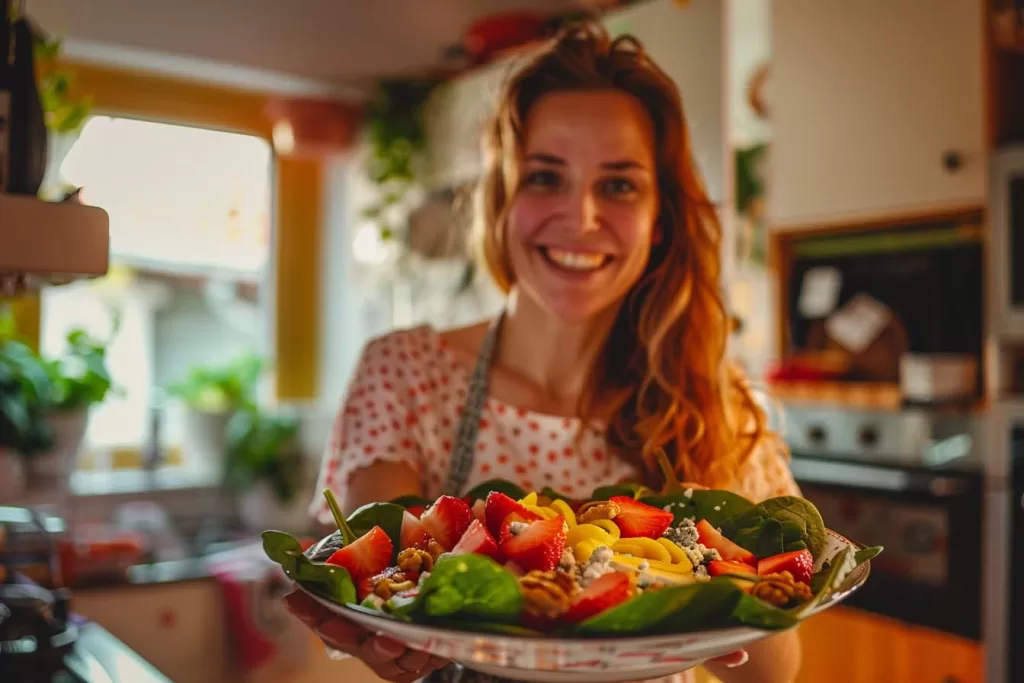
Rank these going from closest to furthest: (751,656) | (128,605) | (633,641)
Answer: (633,641)
(751,656)
(128,605)

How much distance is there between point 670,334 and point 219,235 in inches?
113

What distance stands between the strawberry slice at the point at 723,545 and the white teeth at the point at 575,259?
383mm

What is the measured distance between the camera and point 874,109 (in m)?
2.41

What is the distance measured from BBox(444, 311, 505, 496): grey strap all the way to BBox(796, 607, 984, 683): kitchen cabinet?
1.45 meters

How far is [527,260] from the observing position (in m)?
1.15

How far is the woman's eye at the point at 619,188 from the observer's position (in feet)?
3.85

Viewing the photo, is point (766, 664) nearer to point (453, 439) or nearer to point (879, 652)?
point (453, 439)

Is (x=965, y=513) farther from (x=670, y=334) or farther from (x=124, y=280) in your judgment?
(x=124, y=280)

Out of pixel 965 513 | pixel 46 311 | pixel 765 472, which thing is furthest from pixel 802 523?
pixel 46 311

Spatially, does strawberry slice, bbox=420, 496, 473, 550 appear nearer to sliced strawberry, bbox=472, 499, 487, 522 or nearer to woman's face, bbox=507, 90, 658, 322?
sliced strawberry, bbox=472, 499, 487, 522

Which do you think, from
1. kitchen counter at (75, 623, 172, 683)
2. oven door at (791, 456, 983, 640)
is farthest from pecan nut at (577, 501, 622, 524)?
oven door at (791, 456, 983, 640)

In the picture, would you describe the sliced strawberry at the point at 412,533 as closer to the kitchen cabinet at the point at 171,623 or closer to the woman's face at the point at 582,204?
the woman's face at the point at 582,204

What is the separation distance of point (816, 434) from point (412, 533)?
76.2 inches

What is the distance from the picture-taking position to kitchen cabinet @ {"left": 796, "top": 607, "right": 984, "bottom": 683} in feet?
6.86
